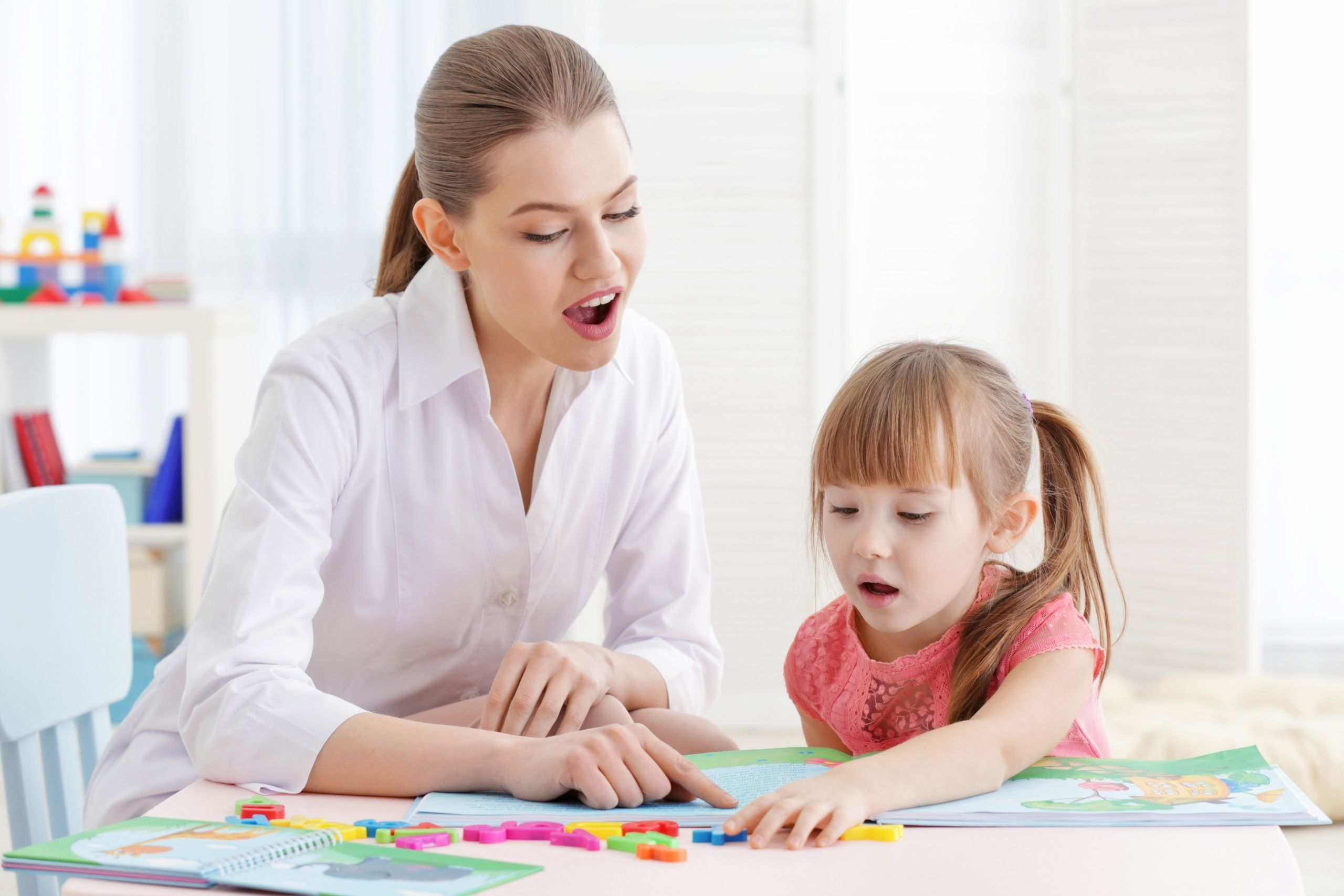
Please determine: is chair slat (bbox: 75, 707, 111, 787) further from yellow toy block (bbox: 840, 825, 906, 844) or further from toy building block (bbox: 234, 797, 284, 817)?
yellow toy block (bbox: 840, 825, 906, 844)

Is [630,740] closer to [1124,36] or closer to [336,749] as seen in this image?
[336,749]

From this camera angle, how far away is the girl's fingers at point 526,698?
1.06 metres

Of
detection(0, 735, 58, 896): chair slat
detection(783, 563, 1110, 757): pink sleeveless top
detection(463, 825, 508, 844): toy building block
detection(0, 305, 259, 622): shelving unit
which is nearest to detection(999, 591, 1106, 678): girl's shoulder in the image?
detection(783, 563, 1110, 757): pink sleeveless top

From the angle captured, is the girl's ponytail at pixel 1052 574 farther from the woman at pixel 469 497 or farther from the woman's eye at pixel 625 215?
the woman's eye at pixel 625 215

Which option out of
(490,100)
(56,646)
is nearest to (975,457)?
(490,100)

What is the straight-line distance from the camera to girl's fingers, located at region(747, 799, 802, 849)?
802mm

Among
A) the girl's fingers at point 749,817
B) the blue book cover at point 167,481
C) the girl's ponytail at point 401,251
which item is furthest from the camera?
the blue book cover at point 167,481

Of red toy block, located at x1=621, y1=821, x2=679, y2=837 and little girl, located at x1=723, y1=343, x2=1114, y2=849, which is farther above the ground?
little girl, located at x1=723, y1=343, x2=1114, y2=849

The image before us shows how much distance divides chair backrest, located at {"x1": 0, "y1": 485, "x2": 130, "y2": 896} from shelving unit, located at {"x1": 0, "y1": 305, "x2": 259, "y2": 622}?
177cm

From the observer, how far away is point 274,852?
76 centimetres

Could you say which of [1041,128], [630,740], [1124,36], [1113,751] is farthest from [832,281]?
[630,740]

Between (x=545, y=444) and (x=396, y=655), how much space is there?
0.25 meters

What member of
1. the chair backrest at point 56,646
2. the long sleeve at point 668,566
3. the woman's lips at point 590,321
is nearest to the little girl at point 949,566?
the long sleeve at point 668,566

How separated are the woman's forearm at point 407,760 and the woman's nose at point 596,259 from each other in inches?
16.6
